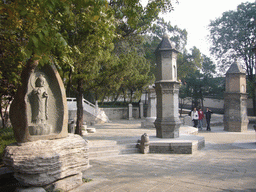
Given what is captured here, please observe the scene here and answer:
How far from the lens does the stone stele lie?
4.58 m

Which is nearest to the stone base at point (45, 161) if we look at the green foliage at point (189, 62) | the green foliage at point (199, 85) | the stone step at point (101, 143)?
the stone step at point (101, 143)

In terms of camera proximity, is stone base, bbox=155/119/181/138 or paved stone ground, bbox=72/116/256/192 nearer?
paved stone ground, bbox=72/116/256/192

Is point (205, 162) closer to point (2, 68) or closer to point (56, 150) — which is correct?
point (56, 150)

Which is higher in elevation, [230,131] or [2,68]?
[2,68]

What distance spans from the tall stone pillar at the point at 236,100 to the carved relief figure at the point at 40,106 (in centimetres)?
1508

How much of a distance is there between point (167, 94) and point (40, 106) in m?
5.77

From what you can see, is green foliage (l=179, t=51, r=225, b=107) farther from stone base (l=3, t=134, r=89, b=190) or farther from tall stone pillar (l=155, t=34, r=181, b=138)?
stone base (l=3, t=134, r=89, b=190)

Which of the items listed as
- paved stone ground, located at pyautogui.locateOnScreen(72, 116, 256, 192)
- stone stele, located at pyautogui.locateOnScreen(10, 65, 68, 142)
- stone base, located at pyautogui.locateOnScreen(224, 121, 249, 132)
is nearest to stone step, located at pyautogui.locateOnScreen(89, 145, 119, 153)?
paved stone ground, located at pyautogui.locateOnScreen(72, 116, 256, 192)

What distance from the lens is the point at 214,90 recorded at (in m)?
26.6

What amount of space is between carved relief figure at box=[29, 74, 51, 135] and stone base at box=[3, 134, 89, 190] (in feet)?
1.30

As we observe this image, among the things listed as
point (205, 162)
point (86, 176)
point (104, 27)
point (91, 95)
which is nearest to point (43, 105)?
point (86, 176)

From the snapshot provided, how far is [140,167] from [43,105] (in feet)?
10.6

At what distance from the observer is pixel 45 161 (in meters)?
4.23

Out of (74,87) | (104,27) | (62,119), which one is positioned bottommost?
(62,119)
